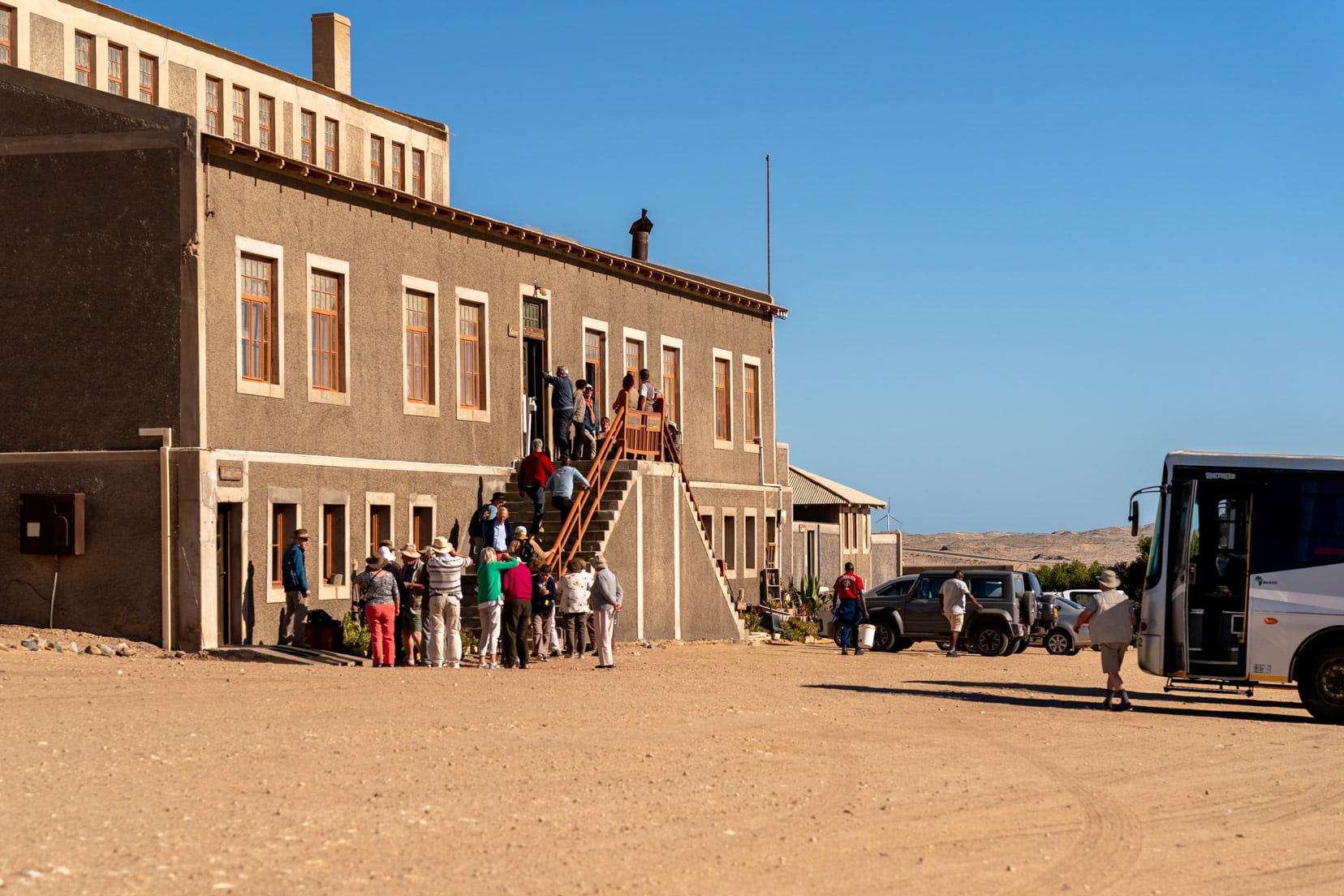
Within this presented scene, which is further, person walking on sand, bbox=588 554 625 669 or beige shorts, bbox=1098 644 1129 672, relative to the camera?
person walking on sand, bbox=588 554 625 669

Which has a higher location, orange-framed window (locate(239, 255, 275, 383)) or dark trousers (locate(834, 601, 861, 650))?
orange-framed window (locate(239, 255, 275, 383))

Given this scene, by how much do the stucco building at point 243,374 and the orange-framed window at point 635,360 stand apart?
172 centimetres

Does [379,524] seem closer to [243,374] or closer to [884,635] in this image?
[243,374]

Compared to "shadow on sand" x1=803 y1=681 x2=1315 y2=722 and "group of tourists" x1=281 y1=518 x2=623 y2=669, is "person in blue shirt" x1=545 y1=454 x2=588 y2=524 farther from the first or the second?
"shadow on sand" x1=803 y1=681 x2=1315 y2=722

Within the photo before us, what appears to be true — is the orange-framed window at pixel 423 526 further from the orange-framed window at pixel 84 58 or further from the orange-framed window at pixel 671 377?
the orange-framed window at pixel 84 58

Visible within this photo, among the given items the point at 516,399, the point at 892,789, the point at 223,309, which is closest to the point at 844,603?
the point at 516,399

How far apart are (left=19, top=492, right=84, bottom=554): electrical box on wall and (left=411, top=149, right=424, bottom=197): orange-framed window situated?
25.8 m

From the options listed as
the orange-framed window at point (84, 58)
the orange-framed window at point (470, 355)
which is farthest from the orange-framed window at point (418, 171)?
the orange-framed window at point (470, 355)

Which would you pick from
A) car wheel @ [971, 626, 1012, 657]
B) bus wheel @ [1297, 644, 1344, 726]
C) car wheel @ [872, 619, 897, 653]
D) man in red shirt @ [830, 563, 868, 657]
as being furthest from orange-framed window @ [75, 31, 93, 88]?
bus wheel @ [1297, 644, 1344, 726]

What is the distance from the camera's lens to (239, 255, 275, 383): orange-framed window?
24.4m

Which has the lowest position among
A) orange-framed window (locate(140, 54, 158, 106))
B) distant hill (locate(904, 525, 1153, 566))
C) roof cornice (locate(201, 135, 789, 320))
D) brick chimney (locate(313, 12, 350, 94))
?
distant hill (locate(904, 525, 1153, 566))

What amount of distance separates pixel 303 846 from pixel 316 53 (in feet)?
130

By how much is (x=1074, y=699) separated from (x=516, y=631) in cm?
740

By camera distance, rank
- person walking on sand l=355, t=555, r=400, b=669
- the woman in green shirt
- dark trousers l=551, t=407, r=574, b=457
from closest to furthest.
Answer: person walking on sand l=355, t=555, r=400, b=669
the woman in green shirt
dark trousers l=551, t=407, r=574, b=457
